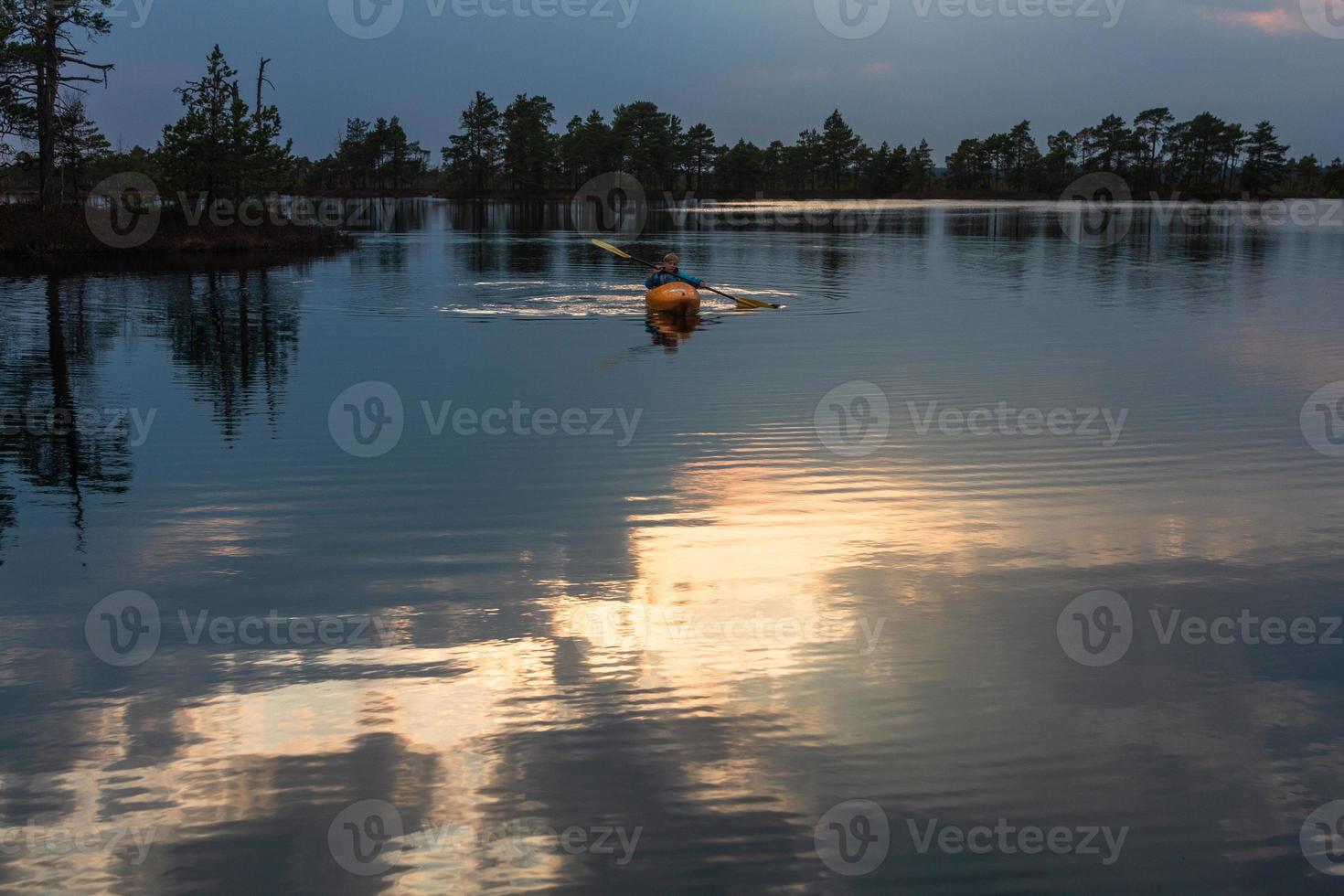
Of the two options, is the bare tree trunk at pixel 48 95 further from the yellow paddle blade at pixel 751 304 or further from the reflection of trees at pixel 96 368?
the yellow paddle blade at pixel 751 304

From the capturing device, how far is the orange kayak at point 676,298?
31.5 metres

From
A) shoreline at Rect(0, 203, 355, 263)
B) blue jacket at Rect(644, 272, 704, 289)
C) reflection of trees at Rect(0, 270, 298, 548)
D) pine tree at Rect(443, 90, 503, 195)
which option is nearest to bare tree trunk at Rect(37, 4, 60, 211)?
shoreline at Rect(0, 203, 355, 263)

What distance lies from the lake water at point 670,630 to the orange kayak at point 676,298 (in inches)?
345

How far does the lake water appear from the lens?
6566 mm

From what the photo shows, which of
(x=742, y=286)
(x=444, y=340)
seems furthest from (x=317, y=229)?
(x=444, y=340)

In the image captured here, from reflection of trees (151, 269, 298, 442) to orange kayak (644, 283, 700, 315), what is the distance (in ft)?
32.1

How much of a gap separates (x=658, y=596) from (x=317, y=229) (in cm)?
5933

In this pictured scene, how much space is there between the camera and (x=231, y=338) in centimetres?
2792

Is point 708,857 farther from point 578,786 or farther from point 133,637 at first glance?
point 133,637

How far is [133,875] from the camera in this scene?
6.15m

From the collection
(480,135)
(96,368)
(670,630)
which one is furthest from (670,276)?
(480,135)

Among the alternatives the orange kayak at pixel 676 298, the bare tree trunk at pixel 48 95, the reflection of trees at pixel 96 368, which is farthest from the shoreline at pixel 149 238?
the orange kayak at pixel 676 298

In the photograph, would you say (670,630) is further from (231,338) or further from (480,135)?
(480,135)

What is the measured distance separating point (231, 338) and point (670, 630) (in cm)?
2178
